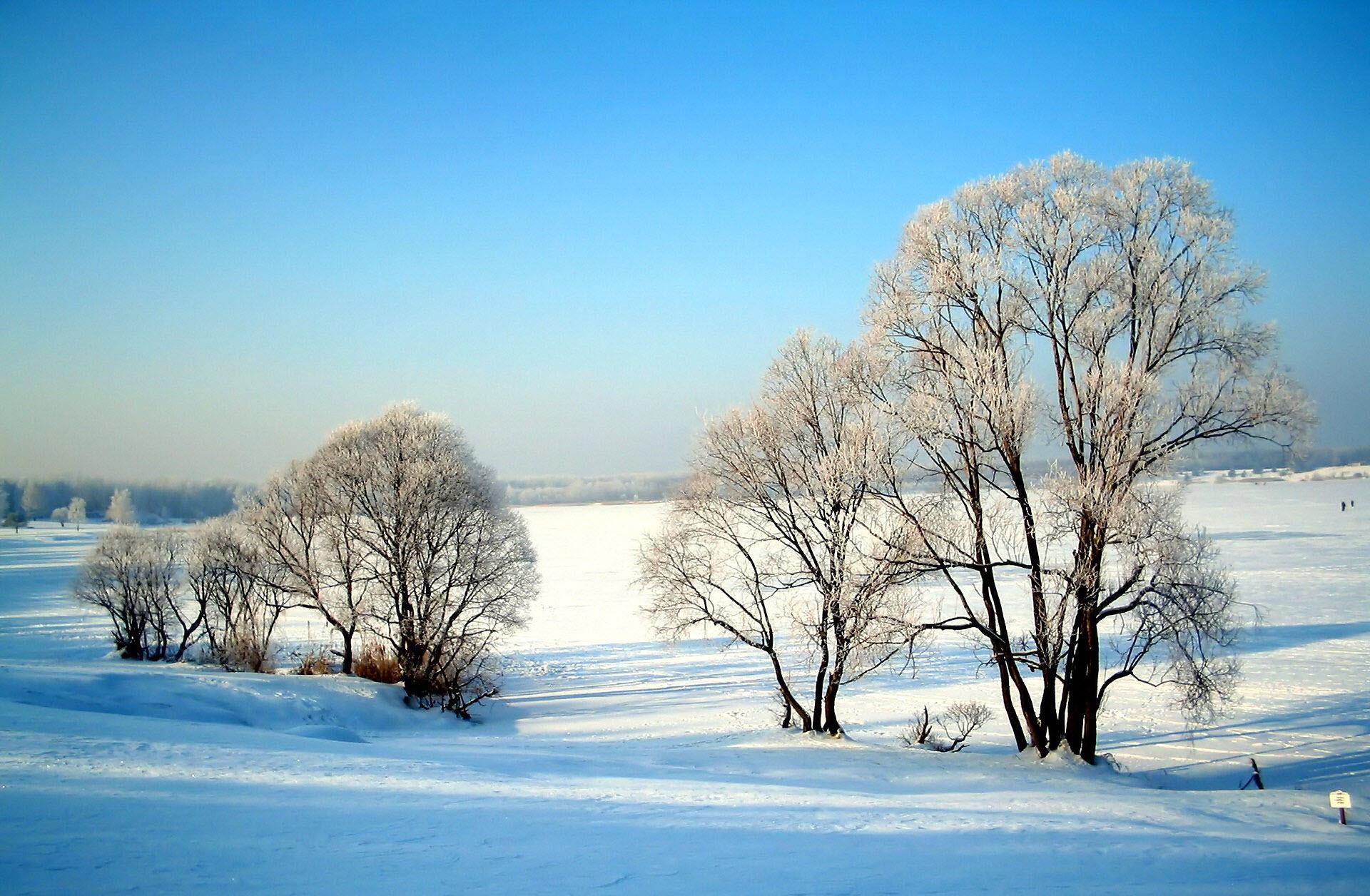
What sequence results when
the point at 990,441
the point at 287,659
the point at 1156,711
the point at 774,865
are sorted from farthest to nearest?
the point at 287,659, the point at 1156,711, the point at 990,441, the point at 774,865

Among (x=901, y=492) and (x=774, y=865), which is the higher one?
(x=901, y=492)

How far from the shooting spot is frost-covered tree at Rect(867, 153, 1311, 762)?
1252 centimetres

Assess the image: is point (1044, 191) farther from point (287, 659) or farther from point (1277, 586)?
point (287, 659)

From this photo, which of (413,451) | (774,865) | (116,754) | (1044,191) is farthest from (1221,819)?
(413,451)

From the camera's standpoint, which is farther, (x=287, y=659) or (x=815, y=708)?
(x=287, y=659)

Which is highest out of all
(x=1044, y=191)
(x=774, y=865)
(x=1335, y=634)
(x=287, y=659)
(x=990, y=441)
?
(x=1044, y=191)

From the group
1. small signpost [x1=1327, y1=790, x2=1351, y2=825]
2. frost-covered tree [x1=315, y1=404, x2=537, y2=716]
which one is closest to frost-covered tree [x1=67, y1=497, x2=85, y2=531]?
frost-covered tree [x1=315, y1=404, x2=537, y2=716]

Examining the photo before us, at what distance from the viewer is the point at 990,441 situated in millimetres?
13906

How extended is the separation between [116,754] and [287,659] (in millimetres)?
28132

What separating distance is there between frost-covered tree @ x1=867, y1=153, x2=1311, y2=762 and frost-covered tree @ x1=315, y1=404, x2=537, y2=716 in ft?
46.9

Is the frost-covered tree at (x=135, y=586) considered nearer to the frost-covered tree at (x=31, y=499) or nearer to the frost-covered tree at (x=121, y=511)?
the frost-covered tree at (x=121, y=511)

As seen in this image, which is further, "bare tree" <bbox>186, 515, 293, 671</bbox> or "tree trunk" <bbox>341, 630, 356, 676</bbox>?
"bare tree" <bbox>186, 515, 293, 671</bbox>

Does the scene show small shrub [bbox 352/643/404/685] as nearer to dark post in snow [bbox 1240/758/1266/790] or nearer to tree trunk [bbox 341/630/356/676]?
tree trunk [bbox 341/630/356/676]

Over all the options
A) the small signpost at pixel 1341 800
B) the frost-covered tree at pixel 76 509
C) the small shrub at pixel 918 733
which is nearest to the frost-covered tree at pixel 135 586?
the small shrub at pixel 918 733
